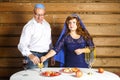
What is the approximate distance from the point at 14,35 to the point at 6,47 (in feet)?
0.92

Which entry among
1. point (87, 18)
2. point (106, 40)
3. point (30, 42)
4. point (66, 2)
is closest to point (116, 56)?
point (106, 40)

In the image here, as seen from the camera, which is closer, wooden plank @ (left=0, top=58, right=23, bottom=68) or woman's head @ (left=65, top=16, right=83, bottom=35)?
woman's head @ (left=65, top=16, right=83, bottom=35)

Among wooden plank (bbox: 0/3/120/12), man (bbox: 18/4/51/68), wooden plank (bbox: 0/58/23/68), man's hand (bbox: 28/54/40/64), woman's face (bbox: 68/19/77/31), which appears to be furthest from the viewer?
wooden plank (bbox: 0/58/23/68)

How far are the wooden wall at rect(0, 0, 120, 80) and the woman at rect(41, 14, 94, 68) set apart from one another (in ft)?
2.64

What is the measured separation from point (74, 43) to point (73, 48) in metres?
0.08

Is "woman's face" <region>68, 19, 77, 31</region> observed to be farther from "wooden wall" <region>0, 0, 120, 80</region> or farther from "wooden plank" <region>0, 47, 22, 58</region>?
"wooden plank" <region>0, 47, 22, 58</region>

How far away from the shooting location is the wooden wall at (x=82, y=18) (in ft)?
16.5

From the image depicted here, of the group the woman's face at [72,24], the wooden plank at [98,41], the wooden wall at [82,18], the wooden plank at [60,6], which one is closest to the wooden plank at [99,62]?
the wooden wall at [82,18]

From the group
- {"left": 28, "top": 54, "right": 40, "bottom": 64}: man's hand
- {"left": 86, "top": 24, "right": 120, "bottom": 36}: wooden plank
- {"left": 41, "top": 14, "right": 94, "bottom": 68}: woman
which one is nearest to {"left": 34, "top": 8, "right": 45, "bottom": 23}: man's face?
{"left": 41, "top": 14, "right": 94, "bottom": 68}: woman

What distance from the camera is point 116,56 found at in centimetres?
513

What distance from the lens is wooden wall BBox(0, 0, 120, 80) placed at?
5.03 metres

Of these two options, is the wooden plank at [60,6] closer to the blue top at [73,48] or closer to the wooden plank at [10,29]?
the wooden plank at [10,29]

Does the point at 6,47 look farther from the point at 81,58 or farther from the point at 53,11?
the point at 81,58

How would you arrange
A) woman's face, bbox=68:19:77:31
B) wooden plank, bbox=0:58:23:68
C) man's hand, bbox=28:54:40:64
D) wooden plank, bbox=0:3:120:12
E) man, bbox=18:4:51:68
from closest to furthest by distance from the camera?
man's hand, bbox=28:54:40:64 < man, bbox=18:4:51:68 < woman's face, bbox=68:19:77:31 < wooden plank, bbox=0:3:120:12 < wooden plank, bbox=0:58:23:68
